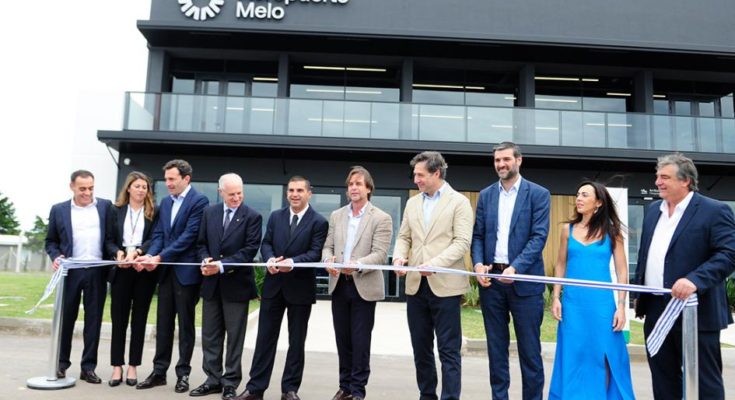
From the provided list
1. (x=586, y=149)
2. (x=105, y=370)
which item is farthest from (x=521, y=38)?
(x=105, y=370)

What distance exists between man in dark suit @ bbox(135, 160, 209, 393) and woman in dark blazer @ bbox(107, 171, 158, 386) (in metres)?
0.17

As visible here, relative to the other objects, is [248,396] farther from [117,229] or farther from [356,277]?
[117,229]

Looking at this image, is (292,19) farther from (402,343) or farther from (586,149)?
(402,343)

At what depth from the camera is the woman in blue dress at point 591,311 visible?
4359mm

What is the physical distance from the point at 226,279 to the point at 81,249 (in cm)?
178

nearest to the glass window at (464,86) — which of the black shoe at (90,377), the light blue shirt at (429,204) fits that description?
the light blue shirt at (429,204)

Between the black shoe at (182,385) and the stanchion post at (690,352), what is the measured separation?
430 cm

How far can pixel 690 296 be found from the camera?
A: 12.3ft

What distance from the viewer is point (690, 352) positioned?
3.67 m

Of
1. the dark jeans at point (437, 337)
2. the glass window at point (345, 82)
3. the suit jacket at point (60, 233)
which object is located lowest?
the dark jeans at point (437, 337)

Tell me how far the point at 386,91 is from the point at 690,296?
14.0 m

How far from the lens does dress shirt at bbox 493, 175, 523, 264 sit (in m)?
4.73

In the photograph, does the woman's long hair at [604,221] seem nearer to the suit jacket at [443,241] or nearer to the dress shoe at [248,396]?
the suit jacket at [443,241]

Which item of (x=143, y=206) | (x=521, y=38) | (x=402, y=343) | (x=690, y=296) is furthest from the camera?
(x=521, y=38)
